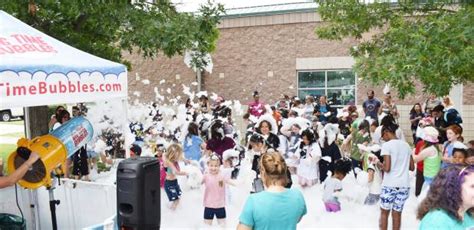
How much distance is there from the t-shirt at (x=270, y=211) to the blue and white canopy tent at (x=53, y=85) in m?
2.21

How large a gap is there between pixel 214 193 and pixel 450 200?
12.9ft

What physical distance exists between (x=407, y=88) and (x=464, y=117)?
1062cm

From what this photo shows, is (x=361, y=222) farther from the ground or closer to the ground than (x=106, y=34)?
closer to the ground

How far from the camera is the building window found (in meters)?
16.6

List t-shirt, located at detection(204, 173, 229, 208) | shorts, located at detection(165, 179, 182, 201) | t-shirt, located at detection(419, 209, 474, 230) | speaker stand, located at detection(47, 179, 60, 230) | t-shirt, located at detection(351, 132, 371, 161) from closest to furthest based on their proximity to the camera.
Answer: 1. t-shirt, located at detection(419, 209, 474, 230)
2. speaker stand, located at detection(47, 179, 60, 230)
3. t-shirt, located at detection(204, 173, 229, 208)
4. shorts, located at detection(165, 179, 182, 201)
5. t-shirt, located at detection(351, 132, 371, 161)

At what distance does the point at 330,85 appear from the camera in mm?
16859

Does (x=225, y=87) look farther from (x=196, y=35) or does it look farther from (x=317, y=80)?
(x=196, y=35)

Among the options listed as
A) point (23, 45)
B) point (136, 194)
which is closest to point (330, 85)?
point (23, 45)

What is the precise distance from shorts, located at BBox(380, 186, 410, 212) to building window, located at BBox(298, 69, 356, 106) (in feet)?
35.1

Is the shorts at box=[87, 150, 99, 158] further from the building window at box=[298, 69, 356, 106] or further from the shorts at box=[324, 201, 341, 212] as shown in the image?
the building window at box=[298, 69, 356, 106]

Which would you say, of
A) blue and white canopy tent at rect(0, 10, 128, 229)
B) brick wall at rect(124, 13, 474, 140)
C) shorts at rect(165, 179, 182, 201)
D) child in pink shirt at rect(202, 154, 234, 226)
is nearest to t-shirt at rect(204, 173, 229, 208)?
child in pink shirt at rect(202, 154, 234, 226)

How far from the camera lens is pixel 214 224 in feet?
22.6

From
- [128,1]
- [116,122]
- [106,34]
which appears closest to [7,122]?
[116,122]

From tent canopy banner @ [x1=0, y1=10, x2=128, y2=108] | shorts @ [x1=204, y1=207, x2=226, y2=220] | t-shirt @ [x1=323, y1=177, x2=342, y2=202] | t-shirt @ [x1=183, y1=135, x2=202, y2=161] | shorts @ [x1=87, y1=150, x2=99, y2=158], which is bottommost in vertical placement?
shorts @ [x1=204, y1=207, x2=226, y2=220]
